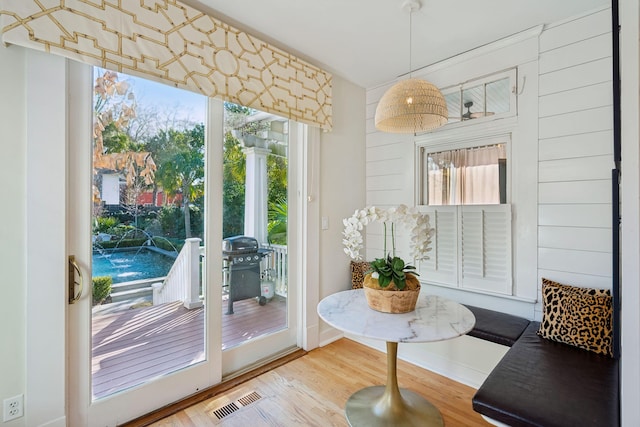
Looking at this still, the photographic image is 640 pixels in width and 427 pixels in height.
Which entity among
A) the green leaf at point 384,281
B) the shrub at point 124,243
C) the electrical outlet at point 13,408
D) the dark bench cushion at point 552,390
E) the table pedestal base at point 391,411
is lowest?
the table pedestal base at point 391,411

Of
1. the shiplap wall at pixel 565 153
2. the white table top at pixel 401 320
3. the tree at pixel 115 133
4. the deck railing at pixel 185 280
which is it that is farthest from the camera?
the deck railing at pixel 185 280

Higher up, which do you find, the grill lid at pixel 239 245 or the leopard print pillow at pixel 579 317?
the grill lid at pixel 239 245

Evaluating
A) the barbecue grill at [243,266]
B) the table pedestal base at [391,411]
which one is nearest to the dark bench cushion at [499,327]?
the table pedestal base at [391,411]

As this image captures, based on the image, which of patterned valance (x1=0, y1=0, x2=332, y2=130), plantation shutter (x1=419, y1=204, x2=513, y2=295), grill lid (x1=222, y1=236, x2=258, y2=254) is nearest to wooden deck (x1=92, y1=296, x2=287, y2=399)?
grill lid (x1=222, y1=236, x2=258, y2=254)

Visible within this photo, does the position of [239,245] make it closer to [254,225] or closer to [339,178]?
[254,225]

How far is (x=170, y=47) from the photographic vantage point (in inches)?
71.3

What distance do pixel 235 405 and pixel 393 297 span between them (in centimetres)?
136

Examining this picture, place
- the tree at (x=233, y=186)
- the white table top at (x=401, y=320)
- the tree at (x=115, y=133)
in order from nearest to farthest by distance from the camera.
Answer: the white table top at (x=401, y=320) < the tree at (x=115, y=133) < the tree at (x=233, y=186)

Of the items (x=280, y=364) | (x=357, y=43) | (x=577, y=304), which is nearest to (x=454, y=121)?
(x=357, y=43)

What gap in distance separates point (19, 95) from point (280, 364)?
248 centimetres

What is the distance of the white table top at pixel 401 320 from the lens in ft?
4.54

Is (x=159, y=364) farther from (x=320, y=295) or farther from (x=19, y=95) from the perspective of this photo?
(x=19, y=95)

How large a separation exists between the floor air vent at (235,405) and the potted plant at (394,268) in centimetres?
114

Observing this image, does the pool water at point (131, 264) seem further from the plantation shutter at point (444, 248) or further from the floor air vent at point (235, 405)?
the plantation shutter at point (444, 248)
